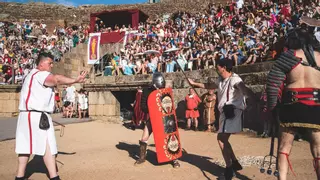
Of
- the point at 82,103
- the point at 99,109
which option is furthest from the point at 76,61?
the point at 99,109

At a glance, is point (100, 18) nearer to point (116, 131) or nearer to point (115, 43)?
point (115, 43)

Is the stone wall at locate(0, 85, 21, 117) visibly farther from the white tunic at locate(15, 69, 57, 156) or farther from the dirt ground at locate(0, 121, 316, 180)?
the white tunic at locate(15, 69, 57, 156)

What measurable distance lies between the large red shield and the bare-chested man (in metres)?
2.16

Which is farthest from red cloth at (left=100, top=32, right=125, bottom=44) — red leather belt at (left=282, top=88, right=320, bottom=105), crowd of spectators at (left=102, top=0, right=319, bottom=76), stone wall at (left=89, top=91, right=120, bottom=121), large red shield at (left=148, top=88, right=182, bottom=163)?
red leather belt at (left=282, top=88, right=320, bottom=105)

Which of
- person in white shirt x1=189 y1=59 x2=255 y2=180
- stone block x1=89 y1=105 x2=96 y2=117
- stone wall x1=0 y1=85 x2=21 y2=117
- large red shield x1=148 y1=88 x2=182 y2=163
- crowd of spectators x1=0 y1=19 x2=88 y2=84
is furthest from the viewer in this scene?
crowd of spectators x1=0 y1=19 x2=88 y2=84

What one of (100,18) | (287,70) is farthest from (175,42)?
(100,18)

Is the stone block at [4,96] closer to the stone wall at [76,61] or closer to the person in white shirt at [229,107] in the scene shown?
the stone wall at [76,61]

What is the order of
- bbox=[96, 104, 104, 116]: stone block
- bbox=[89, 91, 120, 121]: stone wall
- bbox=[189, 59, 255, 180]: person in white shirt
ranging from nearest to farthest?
bbox=[189, 59, 255, 180]: person in white shirt
bbox=[89, 91, 120, 121]: stone wall
bbox=[96, 104, 104, 116]: stone block

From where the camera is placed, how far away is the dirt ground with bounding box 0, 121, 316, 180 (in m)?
4.40

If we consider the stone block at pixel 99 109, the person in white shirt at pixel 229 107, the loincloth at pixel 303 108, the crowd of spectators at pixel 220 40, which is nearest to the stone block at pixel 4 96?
the stone block at pixel 99 109

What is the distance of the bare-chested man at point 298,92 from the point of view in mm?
2802

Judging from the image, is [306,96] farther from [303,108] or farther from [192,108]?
[192,108]

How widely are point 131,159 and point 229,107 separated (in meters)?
2.52

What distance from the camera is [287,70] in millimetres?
2857
